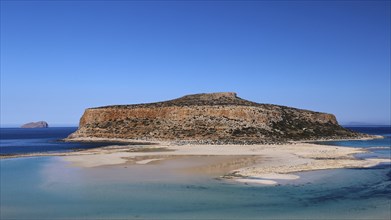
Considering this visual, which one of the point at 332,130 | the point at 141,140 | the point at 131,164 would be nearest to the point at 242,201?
the point at 131,164

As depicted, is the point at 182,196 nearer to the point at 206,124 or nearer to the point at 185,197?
the point at 185,197

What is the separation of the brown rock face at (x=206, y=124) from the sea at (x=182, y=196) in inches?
1667

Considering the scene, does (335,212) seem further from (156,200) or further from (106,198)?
(106,198)

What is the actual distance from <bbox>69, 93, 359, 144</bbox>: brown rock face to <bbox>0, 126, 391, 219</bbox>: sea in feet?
139

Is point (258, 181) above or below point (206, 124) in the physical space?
below

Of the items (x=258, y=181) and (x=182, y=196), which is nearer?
(x=182, y=196)

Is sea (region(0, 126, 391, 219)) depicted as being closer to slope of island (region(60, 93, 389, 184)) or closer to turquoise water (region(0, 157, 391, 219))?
turquoise water (region(0, 157, 391, 219))

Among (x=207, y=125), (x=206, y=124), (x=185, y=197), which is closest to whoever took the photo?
(x=185, y=197)

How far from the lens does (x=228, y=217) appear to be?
54.1 ft

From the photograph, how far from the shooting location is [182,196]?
20469 millimetres

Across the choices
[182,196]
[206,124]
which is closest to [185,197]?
[182,196]

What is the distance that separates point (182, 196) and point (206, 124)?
191 ft

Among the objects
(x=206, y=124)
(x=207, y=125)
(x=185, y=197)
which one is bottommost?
(x=185, y=197)

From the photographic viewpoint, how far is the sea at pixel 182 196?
17.0m
